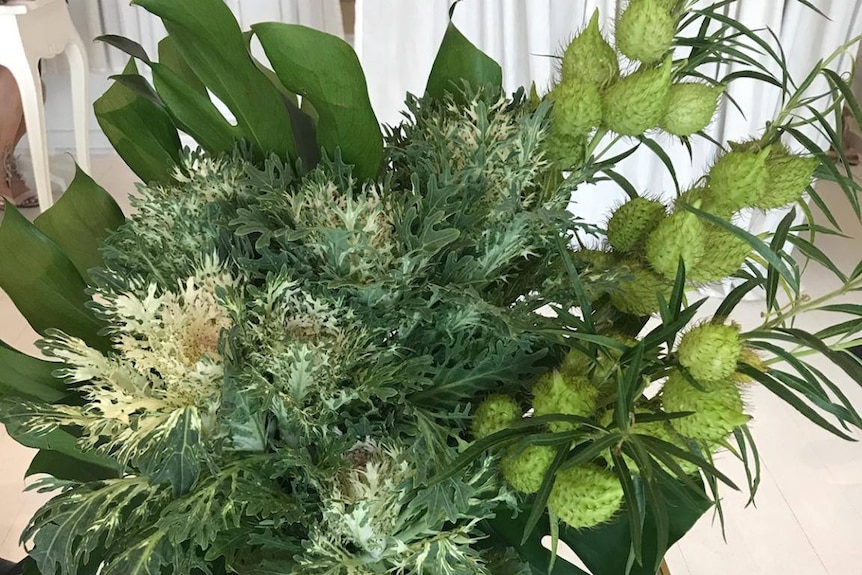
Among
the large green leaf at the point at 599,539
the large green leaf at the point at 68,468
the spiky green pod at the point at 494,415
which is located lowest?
the large green leaf at the point at 599,539

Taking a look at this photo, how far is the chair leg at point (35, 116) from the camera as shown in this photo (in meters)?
2.40

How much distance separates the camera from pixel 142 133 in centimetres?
46

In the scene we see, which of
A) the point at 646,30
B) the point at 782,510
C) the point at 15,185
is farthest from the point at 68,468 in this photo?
the point at 15,185

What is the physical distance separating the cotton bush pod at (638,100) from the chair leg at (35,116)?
8.10ft

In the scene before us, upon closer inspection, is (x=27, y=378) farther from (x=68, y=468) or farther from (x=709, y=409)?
(x=709, y=409)

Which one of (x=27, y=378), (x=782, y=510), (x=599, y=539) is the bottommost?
(x=782, y=510)

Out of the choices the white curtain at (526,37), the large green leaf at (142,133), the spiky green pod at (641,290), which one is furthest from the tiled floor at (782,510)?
the spiky green pod at (641,290)

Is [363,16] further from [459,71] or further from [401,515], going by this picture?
[401,515]

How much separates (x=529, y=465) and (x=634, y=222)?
15 centimetres

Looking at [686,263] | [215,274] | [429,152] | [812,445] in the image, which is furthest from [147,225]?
[812,445]

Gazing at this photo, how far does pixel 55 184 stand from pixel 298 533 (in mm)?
3084

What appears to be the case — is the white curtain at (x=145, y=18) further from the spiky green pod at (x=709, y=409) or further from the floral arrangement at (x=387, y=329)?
the spiky green pod at (x=709, y=409)

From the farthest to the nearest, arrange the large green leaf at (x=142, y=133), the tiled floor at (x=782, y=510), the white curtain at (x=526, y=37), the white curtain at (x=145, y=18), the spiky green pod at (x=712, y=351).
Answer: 1. the white curtain at (x=145, y=18)
2. the white curtain at (x=526, y=37)
3. the tiled floor at (x=782, y=510)
4. the large green leaf at (x=142, y=133)
5. the spiky green pod at (x=712, y=351)

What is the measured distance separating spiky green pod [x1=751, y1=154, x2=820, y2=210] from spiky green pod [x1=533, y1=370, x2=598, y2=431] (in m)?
0.13
